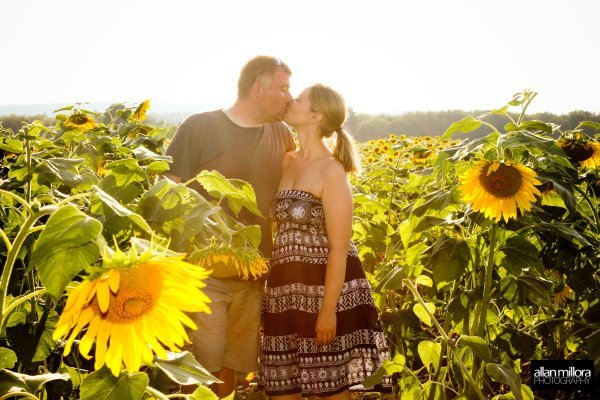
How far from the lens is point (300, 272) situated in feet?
8.45

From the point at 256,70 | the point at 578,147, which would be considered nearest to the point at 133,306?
the point at 256,70

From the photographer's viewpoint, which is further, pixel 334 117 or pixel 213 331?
pixel 334 117

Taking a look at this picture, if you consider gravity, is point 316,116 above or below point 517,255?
above

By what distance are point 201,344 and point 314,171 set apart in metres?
0.93

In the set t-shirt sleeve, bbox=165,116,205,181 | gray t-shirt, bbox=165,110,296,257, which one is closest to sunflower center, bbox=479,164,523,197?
gray t-shirt, bbox=165,110,296,257

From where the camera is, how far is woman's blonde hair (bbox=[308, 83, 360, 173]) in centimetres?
270

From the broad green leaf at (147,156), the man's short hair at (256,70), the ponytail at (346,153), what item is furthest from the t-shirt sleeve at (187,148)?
the broad green leaf at (147,156)

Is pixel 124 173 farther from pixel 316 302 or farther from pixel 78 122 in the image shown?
pixel 78 122

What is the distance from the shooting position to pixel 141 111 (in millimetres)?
4301

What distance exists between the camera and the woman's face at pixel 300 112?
2.72 metres

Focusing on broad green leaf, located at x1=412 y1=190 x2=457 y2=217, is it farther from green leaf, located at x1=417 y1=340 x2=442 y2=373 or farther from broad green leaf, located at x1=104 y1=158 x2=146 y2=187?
broad green leaf, located at x1=104 y1=158 x2=146 y2=187

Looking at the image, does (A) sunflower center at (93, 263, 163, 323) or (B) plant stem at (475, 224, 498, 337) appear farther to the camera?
(B) plant stem at (475, 224, 498, 337)

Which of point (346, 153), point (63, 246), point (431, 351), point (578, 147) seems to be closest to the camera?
point (63, 246)

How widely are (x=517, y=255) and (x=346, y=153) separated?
90 centimetres
